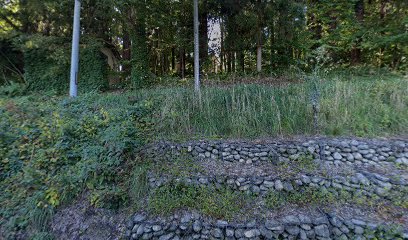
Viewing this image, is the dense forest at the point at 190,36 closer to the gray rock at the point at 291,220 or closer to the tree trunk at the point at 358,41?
the tree trunk at the point at 358,41

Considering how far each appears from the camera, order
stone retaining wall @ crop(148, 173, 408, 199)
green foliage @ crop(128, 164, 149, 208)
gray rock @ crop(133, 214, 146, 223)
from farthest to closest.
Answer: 1. green foliage @ crop(128, 164, 149, 208)
2. stone retaining wall @ crop(148, 173, 408, 199)
3. gray rock @ crop(133, 214, 146, 223)

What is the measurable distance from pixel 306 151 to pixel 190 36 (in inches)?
345

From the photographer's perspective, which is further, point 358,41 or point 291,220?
point 358,41

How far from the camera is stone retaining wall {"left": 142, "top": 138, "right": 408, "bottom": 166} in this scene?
3.50 m

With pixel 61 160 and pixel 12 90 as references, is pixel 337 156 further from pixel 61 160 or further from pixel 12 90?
pixel 12 90

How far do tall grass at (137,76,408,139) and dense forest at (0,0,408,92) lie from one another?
167 inches

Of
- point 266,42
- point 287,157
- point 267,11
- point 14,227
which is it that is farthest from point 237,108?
point 266,42

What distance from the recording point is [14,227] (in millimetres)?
2990

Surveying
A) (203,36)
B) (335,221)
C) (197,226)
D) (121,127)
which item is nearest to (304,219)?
(335,221)

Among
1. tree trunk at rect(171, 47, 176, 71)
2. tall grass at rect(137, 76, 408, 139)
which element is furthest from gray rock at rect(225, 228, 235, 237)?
tree trunk at rect(171, 47, 176, 71)

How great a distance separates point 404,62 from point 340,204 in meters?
8.12

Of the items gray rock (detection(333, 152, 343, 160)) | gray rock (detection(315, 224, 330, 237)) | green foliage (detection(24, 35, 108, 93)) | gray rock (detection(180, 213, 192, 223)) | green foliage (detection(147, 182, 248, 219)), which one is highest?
green foliage (detection(24, 35, 108, 93))

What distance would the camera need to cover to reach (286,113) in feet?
14.3

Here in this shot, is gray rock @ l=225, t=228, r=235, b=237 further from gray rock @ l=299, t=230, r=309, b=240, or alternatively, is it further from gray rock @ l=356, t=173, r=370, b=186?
gray rock @ l=356, t=173, r=370, b=186
